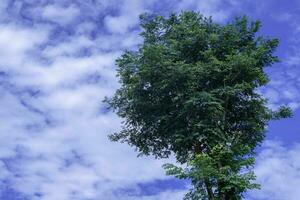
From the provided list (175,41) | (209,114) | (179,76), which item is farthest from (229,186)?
(175,41)

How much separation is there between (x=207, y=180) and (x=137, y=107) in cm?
670

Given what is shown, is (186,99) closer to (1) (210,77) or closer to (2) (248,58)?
(1) (210,77)

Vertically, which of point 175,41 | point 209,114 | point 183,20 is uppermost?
point 183,20

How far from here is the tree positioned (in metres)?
30.2

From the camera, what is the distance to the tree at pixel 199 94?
3025 cm

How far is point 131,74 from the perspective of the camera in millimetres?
33125

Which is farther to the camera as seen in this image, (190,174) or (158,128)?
(158,128)

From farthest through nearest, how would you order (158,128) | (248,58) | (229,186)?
1. (158,128)
2. (248,58)
3. (229,186)

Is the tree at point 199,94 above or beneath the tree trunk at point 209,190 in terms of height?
above

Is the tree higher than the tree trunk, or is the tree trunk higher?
the tree

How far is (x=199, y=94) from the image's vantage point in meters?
30.5

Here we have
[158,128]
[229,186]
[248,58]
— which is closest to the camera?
[229,186]

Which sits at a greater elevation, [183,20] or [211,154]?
[183,20]

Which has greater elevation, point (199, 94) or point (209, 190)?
point (199, 94)
